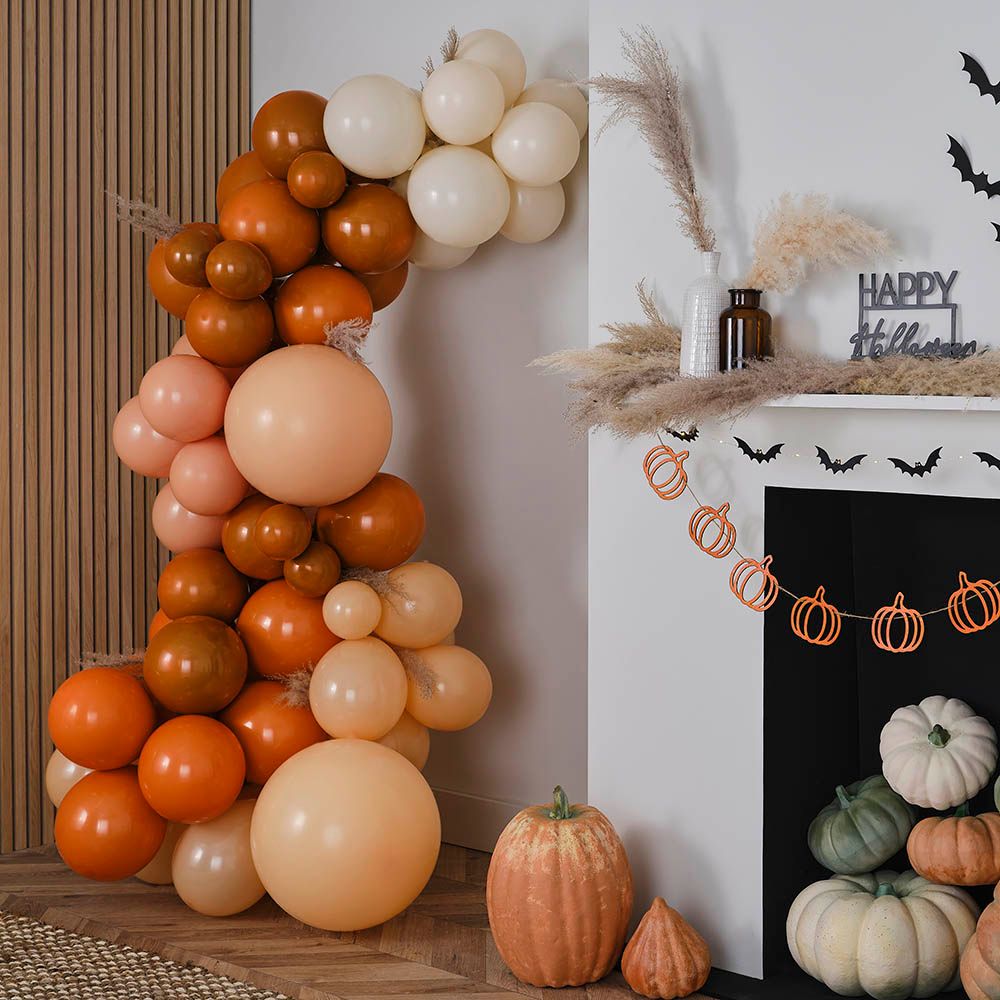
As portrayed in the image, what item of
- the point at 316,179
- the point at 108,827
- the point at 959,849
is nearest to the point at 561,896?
the point at 959,849

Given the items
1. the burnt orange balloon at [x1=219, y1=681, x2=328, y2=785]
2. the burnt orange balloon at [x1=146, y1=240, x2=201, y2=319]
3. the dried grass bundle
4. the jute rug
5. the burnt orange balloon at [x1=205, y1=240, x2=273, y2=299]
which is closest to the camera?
the dried grass bundle

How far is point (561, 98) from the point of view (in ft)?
9.59

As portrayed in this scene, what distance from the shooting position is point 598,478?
259 centimetres

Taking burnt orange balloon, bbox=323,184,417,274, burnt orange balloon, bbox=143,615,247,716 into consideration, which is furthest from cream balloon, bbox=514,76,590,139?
burnt orange balloon, bbox=143,615,247,716

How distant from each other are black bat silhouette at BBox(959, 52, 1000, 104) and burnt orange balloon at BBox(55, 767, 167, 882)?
7.05 feet

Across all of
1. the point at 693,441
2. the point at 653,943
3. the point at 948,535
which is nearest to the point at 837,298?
the point at 693,441

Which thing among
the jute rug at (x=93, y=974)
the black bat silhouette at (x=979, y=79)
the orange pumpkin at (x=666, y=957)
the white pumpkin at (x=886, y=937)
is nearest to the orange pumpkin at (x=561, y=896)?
the orange pumpkin at (x=666, y=957)

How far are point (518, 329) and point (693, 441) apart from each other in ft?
3.06

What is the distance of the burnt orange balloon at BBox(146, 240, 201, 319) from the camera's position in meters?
2.93

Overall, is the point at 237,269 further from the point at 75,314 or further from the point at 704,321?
the point at 704,321

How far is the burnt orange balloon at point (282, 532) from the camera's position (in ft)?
8.95

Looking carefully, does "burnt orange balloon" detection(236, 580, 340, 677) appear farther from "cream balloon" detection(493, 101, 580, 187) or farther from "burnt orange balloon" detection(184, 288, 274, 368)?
"cream balloon" detection(493, 101, 580, 187)

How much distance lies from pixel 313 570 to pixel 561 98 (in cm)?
121

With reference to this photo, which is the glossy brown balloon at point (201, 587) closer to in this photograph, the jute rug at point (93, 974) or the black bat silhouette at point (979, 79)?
the jute rug at point (93, 974)
